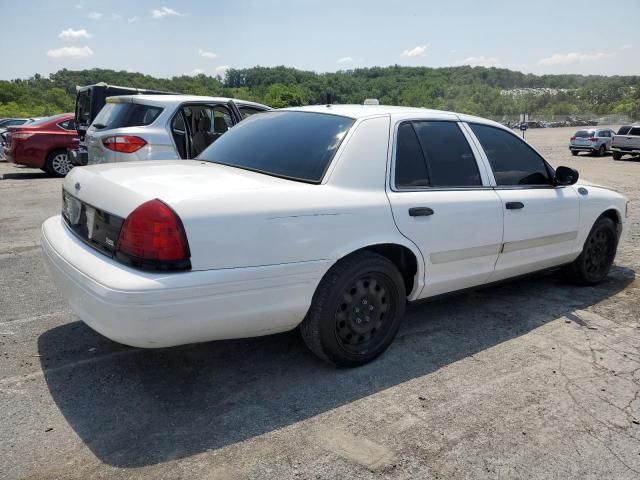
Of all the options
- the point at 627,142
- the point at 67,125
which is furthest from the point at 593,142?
the point at 67,125

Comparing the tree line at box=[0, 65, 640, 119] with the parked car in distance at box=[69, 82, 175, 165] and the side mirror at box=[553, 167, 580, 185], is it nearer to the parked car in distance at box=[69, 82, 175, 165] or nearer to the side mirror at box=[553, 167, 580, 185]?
the parked car in distance at box=[69, 82, 175, 165]

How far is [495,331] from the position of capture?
4051mm

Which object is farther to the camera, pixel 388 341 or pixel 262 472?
pixel 388 341

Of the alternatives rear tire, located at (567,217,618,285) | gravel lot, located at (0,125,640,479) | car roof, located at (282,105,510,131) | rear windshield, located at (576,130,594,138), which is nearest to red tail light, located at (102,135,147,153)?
gravel lot, located at (0,125,640,479)

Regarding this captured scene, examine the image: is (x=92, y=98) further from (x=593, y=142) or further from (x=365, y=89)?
(x=365, y=89)

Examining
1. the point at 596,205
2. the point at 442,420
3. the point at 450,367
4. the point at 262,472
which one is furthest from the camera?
the point at 596,205

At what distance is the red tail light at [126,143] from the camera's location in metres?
7.00

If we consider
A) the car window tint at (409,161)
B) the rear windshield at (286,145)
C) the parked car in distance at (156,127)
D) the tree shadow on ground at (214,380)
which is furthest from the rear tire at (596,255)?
the parked car in distance at (156,127)

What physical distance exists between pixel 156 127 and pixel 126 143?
1.46ft

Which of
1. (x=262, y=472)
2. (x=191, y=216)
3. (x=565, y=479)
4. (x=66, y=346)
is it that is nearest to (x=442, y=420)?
(x=565, y=479)

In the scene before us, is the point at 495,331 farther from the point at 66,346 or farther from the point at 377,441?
the point at 66,346

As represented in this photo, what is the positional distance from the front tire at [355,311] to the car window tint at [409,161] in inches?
22.1

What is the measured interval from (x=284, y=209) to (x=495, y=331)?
2073mm

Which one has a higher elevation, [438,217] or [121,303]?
[438,217]
